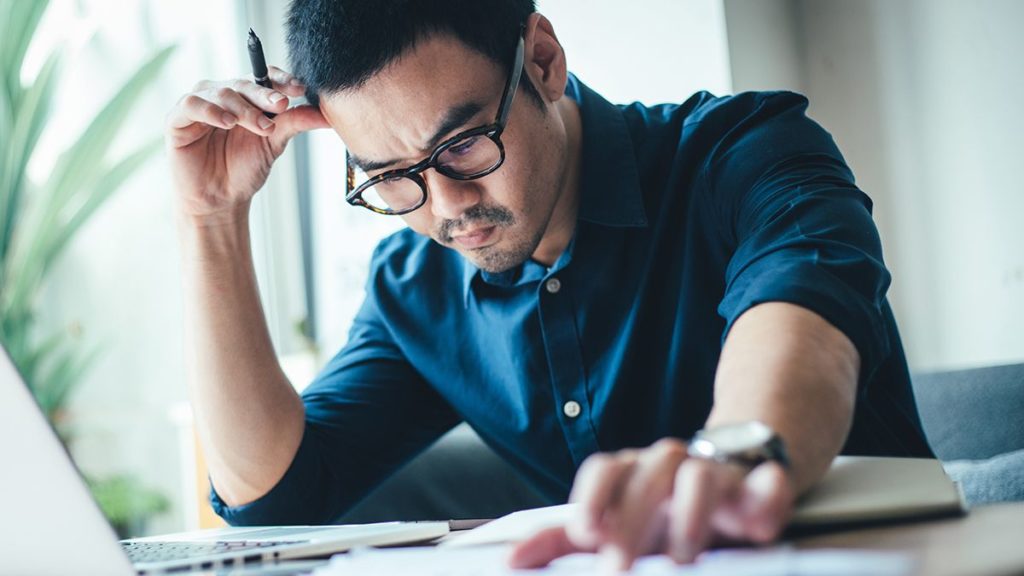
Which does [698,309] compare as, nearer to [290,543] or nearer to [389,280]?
[389,280]

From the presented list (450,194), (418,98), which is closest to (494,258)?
(450,194)

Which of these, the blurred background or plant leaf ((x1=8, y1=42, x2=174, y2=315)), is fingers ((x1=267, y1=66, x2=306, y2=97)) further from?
plant leaf ((x1=8, y1=42, x2=174, y2=315))

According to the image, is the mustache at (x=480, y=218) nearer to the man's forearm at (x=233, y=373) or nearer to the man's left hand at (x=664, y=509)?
the man's forearm at (x=233, y=373)

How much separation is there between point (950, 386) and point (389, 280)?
1058 millimetres

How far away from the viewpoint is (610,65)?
8.89 feet

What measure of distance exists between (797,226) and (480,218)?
0.41 metres

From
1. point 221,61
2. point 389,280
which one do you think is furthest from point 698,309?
point 221,61

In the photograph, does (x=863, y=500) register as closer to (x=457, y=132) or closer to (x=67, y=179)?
(x=457, y=132)

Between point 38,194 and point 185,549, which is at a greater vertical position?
point 38,194

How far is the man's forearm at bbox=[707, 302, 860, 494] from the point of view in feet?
1.96

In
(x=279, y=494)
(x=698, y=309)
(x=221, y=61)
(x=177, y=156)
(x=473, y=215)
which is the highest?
(x=221, y=61)

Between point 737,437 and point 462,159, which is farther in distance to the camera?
point 462,159

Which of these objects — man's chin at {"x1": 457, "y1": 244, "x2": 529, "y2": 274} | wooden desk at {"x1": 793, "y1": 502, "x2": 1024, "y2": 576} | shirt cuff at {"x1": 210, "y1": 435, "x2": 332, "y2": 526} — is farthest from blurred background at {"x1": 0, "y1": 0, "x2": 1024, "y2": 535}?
wooden desk at {"x1": 793, "y1": 502, "x2": 1024, "y2": 576}

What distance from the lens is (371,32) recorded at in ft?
3.55
